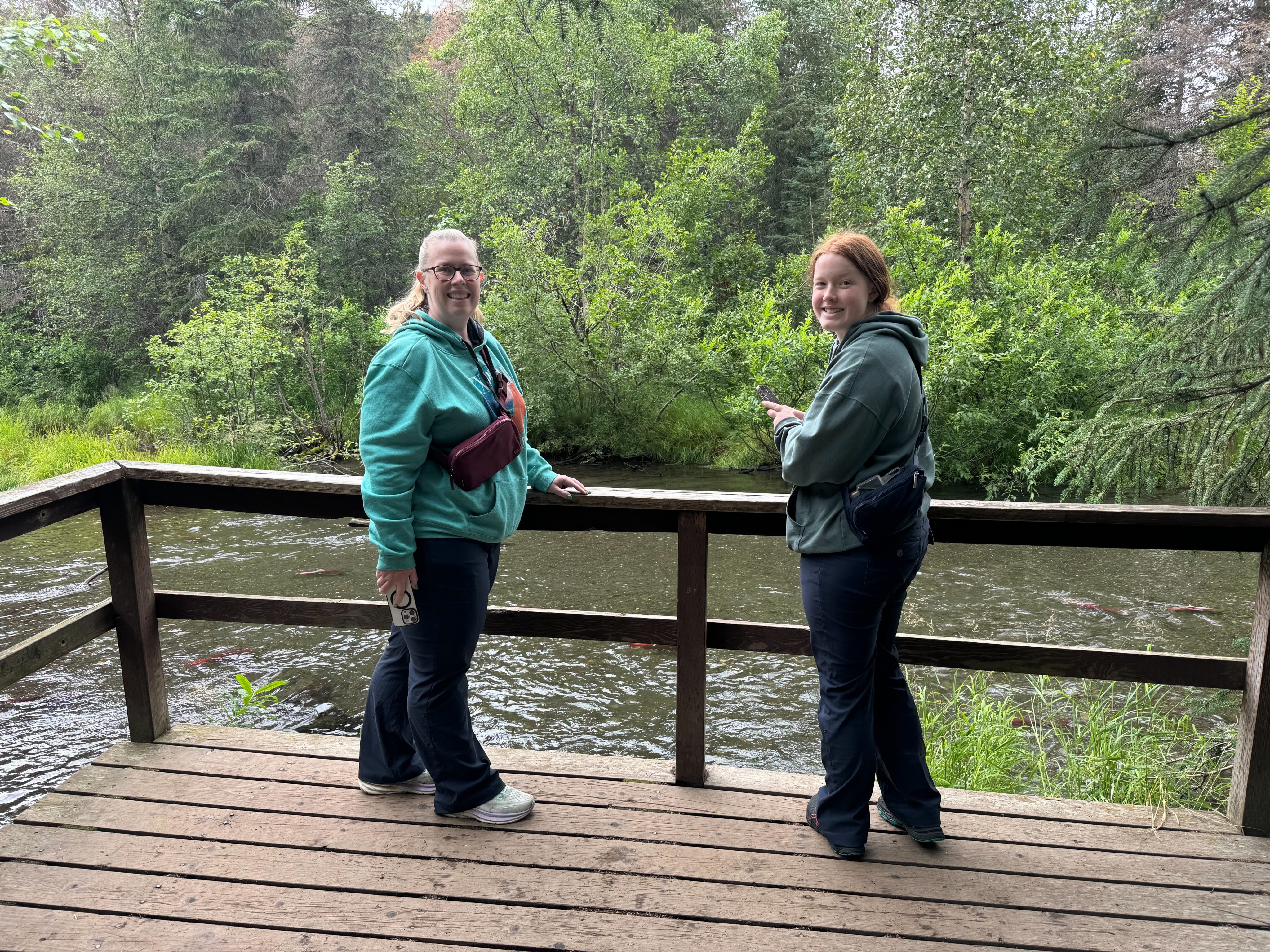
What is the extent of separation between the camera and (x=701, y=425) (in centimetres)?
1325

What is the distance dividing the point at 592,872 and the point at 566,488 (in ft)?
3.43

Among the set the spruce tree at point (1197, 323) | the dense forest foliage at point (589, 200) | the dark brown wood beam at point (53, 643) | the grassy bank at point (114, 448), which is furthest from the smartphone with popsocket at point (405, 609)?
the grassy bank at point (114, 448)

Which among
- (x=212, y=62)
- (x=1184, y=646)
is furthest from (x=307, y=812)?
(x=212, y=62)

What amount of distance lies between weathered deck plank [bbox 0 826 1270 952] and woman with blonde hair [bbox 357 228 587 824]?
30 cm

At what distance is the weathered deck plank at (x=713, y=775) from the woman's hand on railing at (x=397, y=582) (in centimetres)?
85

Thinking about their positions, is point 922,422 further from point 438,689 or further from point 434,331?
point 438,689

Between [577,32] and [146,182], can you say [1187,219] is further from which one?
[146,182]

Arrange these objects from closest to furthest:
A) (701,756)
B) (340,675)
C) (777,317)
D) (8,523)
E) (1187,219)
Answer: (8,523) → (701,756) → (1187,219) → (340,675) → (777,317)

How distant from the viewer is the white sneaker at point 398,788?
2.59m

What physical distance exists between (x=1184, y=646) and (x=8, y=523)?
6.55 metres

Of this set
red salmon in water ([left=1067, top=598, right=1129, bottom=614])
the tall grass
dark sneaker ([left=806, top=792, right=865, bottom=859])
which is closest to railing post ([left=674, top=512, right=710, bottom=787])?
dark sneaker ([left=806, top=792, right=865, bottom=859])

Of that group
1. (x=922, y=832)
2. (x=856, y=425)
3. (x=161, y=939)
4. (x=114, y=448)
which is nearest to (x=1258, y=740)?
(x=922, y=832)

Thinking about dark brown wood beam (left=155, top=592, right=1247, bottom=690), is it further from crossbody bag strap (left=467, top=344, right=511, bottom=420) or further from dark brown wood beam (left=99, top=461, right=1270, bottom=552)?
crossbody bag strap (left=467, top=344, right=511, bottom=420)

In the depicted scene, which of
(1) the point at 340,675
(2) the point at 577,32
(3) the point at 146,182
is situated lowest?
(1) the point at 340,675
